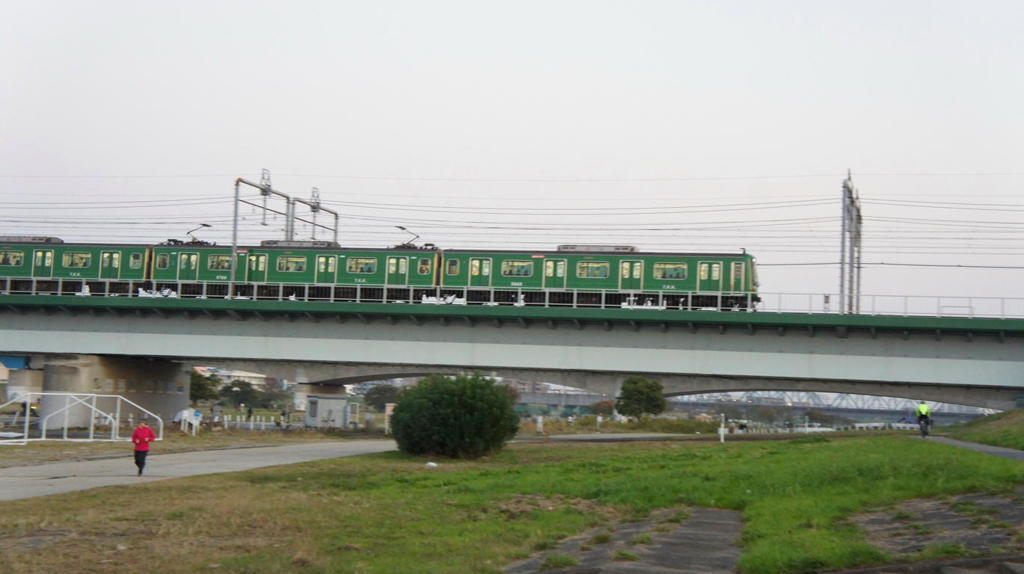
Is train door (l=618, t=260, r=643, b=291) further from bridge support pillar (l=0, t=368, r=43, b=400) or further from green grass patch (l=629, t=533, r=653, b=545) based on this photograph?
green grass patch (l=629, t=533, r=653, b=545)

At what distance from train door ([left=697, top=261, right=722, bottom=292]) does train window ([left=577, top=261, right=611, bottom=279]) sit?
442 cm

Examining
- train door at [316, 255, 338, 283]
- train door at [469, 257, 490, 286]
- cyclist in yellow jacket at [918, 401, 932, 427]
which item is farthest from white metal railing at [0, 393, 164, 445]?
cyclist in yellow jacket at [918, 401, 932, 427]

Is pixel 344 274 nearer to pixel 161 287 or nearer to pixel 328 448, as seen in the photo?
pixel 161 287

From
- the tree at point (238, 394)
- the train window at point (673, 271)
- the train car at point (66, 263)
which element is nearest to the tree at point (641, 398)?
the train window at point (673, 271)

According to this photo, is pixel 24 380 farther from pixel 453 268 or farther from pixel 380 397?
pixel 380 397

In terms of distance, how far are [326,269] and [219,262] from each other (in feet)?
19.1

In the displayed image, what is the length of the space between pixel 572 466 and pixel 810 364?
73.6 ft

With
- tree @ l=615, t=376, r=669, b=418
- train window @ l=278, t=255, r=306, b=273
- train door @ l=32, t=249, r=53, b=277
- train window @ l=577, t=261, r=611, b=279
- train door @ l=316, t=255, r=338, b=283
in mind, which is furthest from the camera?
tree @ l=615, t=376, r=669, b=418

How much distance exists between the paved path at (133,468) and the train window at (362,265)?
1497cm

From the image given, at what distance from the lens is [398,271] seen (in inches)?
2000

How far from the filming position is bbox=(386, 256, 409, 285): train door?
166 feet

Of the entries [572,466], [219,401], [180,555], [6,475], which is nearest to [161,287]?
[6,475]

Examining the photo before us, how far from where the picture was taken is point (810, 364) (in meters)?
44.2

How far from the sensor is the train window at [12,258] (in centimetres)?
5441
